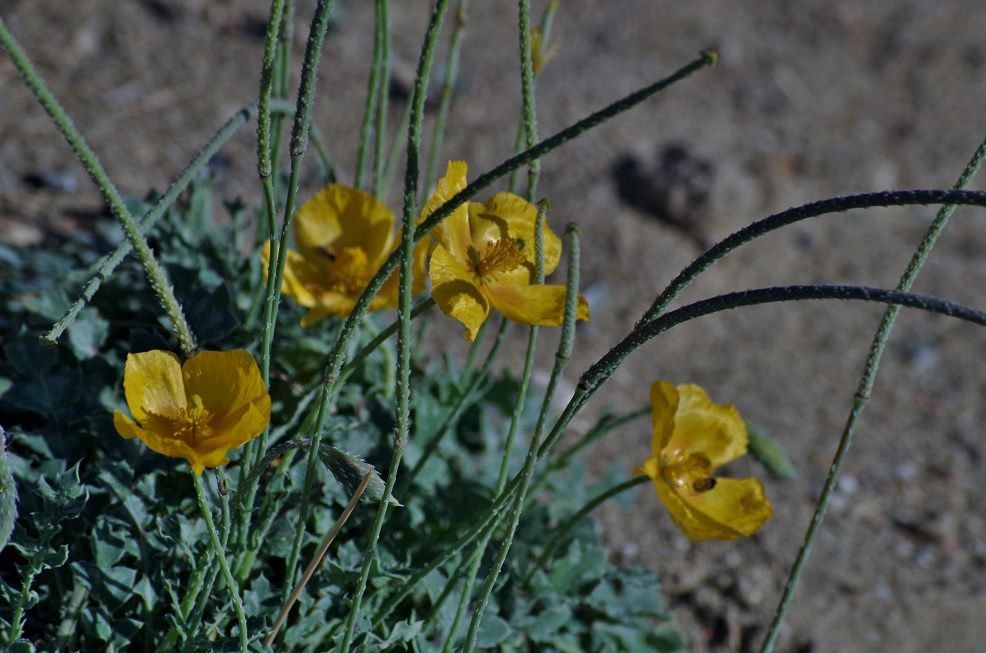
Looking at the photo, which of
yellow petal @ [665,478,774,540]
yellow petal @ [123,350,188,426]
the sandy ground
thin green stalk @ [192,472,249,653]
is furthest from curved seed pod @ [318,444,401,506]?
the sandy ground

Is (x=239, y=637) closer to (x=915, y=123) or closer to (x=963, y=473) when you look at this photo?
(x=963, y=473)

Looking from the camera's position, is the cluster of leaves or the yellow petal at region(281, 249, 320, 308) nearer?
the cluster of leaves

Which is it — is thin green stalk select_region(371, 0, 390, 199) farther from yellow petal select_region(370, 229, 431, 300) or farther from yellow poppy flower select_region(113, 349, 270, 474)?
yellow poppy flower select_region(113, 349, 270, 474)

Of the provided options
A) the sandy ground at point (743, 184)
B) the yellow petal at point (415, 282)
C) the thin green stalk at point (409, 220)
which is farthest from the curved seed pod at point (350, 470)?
the sandy ground at point (743, 184)

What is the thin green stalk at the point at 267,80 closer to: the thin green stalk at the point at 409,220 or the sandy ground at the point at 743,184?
the thin green stalk at the point at 409,220

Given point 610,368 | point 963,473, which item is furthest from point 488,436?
point 963,473

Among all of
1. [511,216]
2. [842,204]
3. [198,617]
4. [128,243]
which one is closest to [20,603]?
[198,617]
